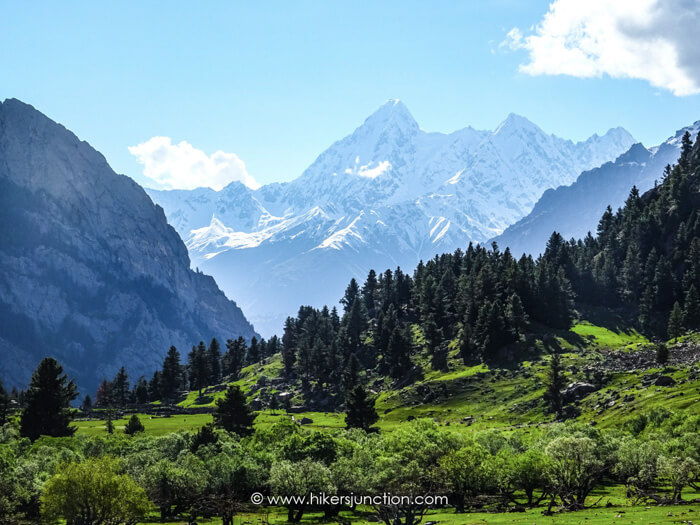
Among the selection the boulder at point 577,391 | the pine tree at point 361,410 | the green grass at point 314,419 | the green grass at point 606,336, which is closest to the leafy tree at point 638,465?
the boulder at point 577,391

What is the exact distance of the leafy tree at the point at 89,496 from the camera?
2562 inches

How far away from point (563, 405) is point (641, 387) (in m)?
15.8

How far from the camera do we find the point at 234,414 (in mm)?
127250

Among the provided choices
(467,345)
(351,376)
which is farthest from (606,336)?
(351,376)

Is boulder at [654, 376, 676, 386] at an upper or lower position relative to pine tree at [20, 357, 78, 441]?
lower

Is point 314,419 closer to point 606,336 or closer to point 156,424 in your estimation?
point 156,424

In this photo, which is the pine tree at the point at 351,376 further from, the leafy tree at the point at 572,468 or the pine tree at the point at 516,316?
the leafy tree at the point at 572,468

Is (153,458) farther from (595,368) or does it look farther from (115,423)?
(595,368)

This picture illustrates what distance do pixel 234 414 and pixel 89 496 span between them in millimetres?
62347

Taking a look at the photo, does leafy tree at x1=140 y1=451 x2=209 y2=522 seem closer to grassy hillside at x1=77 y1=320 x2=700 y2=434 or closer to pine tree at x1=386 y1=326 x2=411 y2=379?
grassy hillside at x1=77 y1=320 x2=700 y2=434

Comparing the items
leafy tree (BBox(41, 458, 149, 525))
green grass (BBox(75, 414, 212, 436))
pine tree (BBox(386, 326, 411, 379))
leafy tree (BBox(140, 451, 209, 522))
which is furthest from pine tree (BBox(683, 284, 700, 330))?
leafy tree (BBox(41, 458, 149, 525))

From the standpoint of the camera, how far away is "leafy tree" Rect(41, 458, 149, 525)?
6506 centimetres

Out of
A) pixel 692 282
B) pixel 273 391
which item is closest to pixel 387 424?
pixel 273 391

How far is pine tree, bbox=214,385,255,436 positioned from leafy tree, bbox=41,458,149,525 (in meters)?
59.1
